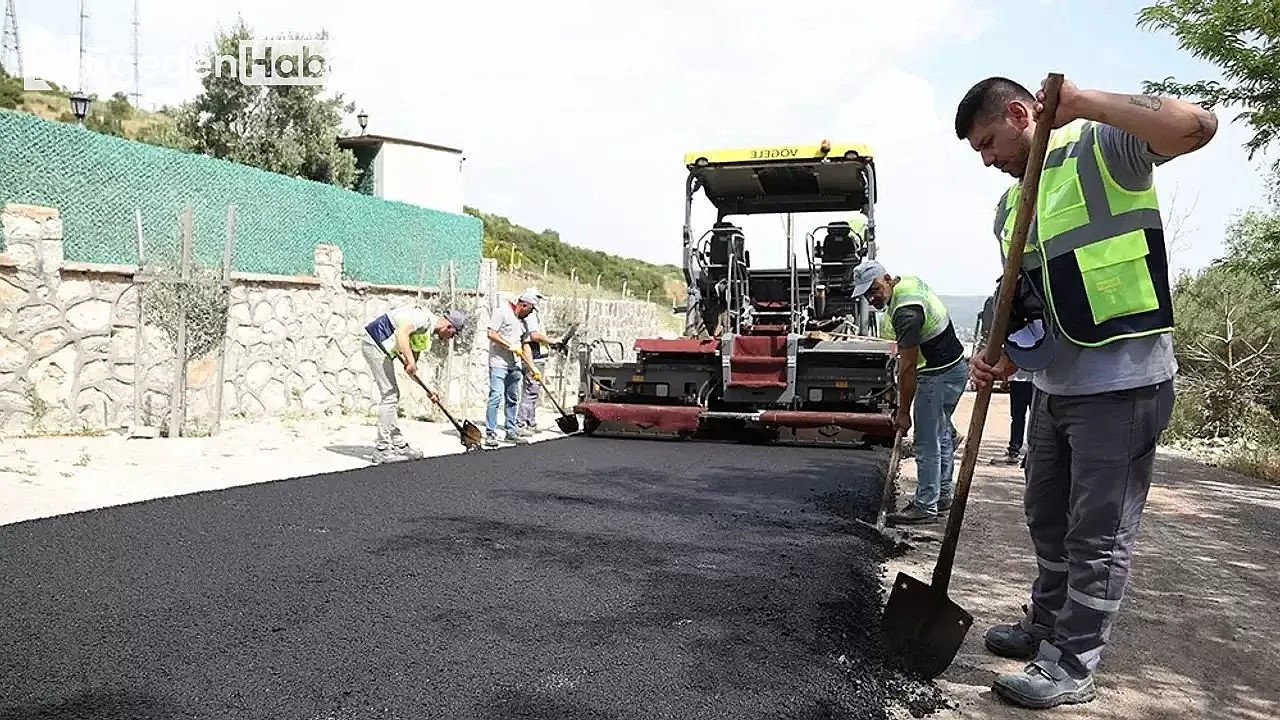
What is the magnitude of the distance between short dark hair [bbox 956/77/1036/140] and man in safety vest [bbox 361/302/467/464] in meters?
4.60

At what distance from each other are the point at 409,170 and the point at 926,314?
16657mm

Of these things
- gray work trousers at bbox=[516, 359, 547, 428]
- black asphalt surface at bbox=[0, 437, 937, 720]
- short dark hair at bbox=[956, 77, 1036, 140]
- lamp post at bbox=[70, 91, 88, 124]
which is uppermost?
lamp post at bbox=[70, 91, 88, 124]

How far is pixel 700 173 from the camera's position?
8.18m

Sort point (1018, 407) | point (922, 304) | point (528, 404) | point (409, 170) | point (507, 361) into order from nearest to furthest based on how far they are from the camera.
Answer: point (922, 304)
point (1018, 407)
point (507, 361)
point (528, 404)
point (409, 170)

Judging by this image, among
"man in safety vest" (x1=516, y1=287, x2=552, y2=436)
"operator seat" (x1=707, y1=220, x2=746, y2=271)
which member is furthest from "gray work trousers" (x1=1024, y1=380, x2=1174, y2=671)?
"man in safety vest" (x1=516, y1=287, x2=552, y2=436)

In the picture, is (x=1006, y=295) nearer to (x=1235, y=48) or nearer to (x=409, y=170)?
(x=1235, y=48)

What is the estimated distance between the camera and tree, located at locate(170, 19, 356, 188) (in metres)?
18.2

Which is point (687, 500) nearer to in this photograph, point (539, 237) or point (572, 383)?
point (572, 383)

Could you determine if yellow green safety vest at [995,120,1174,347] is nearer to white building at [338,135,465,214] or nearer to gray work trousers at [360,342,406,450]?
gray work trousers at [360,342,406,450]

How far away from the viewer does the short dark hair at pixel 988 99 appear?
2398mm

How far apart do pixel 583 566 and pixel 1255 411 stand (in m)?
8.01

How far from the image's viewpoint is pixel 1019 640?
2.73 metres

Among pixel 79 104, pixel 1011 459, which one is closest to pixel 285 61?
pixel 79 104

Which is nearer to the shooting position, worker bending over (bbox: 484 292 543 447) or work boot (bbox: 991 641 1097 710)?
work boot (bbox: 991 641 1097 710)
